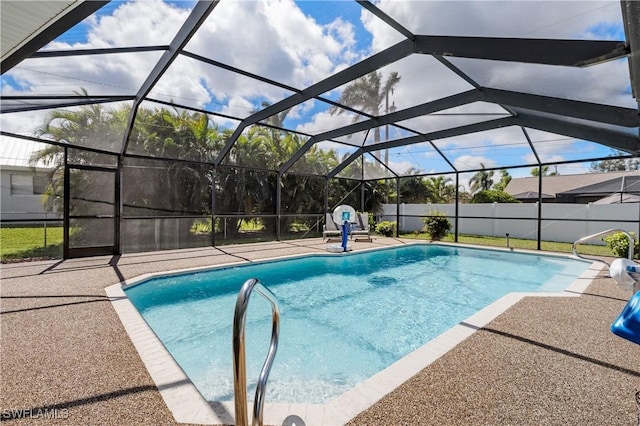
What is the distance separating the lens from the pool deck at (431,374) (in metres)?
1.93

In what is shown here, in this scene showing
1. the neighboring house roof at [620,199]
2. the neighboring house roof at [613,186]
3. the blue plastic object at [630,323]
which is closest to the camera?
the blue plastic object at [630,323]

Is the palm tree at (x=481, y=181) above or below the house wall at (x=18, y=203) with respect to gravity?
above

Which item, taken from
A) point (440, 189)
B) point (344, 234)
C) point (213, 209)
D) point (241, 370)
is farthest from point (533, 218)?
point (241, 370)

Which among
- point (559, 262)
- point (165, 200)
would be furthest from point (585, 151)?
point (165, 200)

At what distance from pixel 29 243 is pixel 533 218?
15.5 m

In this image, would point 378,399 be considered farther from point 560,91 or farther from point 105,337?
point 560,91

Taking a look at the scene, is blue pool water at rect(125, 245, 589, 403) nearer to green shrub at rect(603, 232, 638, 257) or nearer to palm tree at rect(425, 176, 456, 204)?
green shrub at rect(603, 232, 638, 257)

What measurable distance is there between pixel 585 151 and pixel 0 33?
454 inches

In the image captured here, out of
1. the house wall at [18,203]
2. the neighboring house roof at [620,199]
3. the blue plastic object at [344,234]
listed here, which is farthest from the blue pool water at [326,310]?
the neighboring house roof at [620,199]

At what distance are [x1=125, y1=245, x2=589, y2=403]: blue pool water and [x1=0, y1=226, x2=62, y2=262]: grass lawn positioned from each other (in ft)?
12.2

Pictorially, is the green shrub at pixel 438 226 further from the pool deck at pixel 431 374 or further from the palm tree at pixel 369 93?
the pool deck at pixel 431 374

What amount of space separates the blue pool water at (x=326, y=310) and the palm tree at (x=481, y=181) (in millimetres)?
13691

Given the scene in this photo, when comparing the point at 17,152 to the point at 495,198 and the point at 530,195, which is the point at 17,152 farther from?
the point at 530,195

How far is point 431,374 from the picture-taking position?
242 cm
